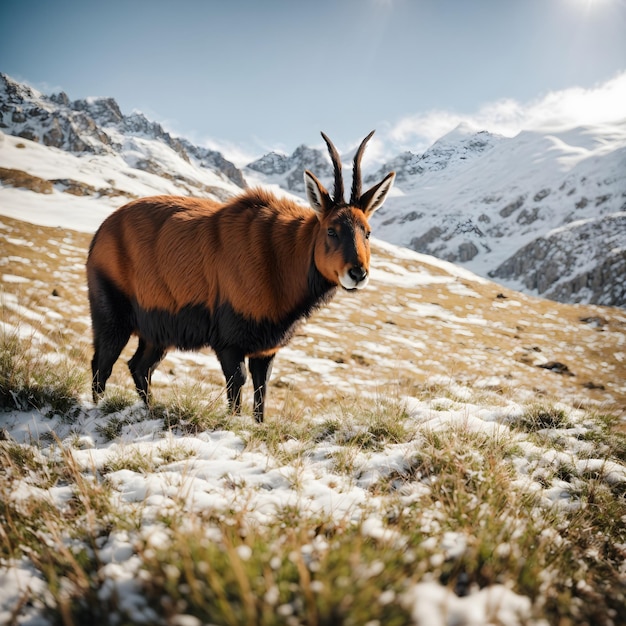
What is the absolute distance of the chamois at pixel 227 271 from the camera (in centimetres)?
441

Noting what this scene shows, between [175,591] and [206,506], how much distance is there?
87 cm

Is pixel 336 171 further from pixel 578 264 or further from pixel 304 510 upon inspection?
pixel 578 264

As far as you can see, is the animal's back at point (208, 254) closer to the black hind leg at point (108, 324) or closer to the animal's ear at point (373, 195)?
the black hind leg at point (108, 324)

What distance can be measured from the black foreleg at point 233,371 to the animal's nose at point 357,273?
5.38 ft

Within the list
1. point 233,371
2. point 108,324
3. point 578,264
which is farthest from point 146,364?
point 578,264

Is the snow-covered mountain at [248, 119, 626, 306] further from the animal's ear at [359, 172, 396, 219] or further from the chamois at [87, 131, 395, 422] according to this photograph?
the chamois at [87, 131, 395, 422]

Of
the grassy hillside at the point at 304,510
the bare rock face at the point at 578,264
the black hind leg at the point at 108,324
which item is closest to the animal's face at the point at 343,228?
the grassy hillside at the point at 304,510

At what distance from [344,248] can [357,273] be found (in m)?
0.34

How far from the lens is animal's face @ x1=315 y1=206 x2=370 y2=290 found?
3.94 m

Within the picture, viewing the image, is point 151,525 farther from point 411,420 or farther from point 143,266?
point 143,266

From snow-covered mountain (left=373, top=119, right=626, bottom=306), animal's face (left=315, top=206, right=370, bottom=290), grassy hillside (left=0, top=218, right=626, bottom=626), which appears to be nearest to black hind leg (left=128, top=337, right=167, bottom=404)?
grassy hillside (left=0, top=218, right=626, bottom=626)

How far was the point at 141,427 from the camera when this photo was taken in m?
3.54

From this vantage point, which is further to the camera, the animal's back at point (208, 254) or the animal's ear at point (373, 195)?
the animal's ear at point (373, 195)

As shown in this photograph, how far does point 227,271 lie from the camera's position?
4555 mm
